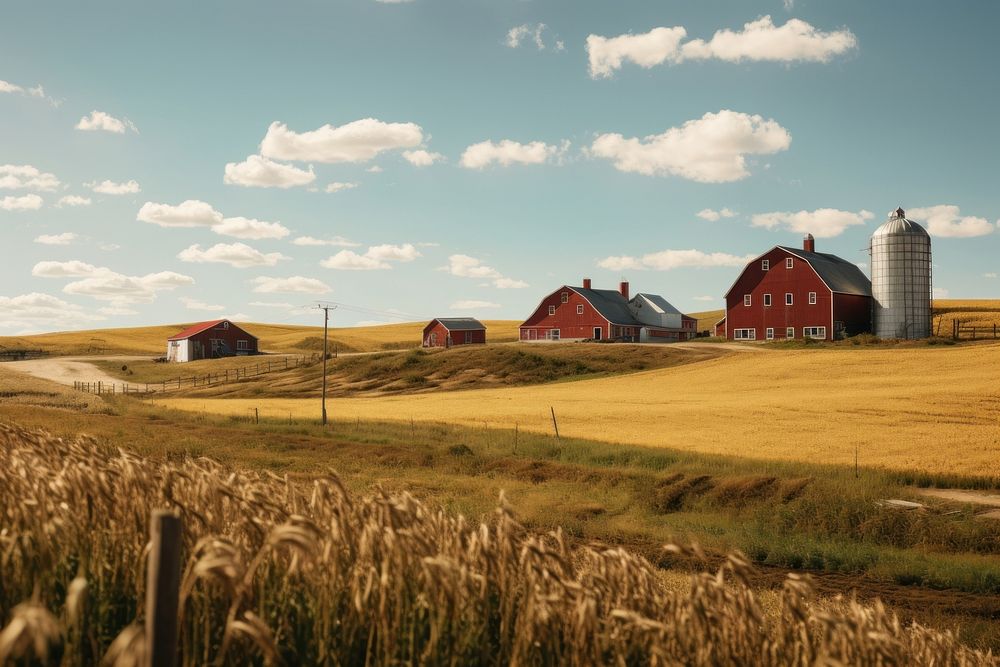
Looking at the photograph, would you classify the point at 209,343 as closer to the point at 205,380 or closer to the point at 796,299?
the point at 205,380

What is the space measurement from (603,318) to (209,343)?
52.9 metres

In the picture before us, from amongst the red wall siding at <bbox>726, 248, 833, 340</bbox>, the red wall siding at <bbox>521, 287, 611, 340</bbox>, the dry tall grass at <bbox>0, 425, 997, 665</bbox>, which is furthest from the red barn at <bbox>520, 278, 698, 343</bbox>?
the dry tall grass at <bbox>0, 425, 997, 665</bbox>

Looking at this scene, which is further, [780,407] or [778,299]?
[778,299]

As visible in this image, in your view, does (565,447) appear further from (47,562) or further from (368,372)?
(368,372)

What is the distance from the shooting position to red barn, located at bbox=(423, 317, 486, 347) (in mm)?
101675

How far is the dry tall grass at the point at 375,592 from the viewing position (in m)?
4.17

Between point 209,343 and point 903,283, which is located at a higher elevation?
point 903,283

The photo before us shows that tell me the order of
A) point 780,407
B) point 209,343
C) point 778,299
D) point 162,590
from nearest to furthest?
point 162,590, point 780,407, point 778,299, point 209,343

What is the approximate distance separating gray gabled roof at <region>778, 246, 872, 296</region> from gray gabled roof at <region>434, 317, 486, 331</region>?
37176 mm

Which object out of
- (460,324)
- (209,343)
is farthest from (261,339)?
(460,324)

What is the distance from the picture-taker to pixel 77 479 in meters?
5.29

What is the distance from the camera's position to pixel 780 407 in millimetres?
41188

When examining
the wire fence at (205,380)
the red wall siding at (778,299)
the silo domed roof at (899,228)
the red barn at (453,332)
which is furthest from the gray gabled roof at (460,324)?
the silo domed roof at (899,228)

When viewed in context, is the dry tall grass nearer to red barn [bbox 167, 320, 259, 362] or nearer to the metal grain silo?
the metal grain silo
